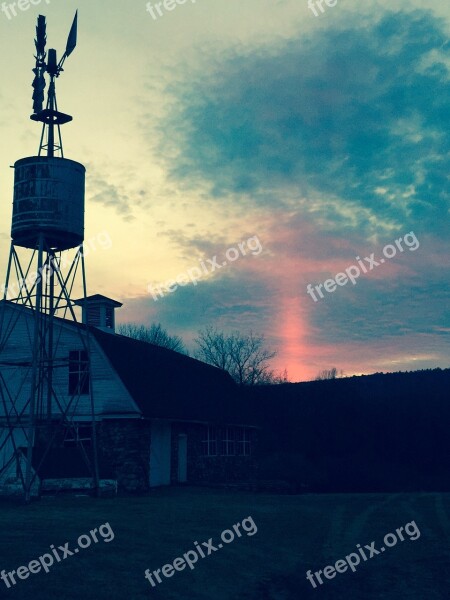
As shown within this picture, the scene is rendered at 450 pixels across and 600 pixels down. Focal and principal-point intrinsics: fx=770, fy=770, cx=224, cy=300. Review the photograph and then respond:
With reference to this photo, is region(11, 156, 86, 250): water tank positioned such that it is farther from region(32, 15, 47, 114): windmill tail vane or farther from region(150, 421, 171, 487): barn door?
region(150, 421, 171, 487): barn door

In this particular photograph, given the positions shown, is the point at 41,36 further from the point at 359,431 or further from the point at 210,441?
the point at 359,431

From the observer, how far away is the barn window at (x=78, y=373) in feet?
105

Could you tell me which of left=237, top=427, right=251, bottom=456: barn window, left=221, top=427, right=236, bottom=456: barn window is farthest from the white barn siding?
left=237, top=427, right=251, bottom=456: barn window

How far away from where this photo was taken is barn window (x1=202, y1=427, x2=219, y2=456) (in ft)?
123

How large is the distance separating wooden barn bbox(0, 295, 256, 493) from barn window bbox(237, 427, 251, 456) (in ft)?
9.84

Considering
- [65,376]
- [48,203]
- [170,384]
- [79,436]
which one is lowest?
[79,436]

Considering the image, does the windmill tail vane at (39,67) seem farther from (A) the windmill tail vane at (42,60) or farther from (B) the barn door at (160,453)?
(B) the barn door at (160,453)

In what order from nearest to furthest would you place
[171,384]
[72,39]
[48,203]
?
1. [48,203]
2. [72,39]
3. [171,384]

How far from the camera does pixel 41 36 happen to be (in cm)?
3069

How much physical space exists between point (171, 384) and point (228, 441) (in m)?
5.52

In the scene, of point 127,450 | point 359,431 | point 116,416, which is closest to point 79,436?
point 116,416

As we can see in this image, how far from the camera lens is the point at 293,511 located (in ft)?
80.0

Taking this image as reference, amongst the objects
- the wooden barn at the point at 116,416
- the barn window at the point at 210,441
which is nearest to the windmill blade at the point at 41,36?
the wooden barn at the point at 116,416

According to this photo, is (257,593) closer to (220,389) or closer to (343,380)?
(220,389)
